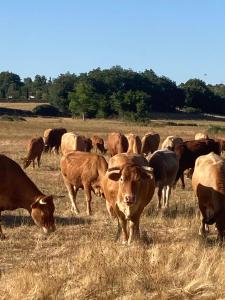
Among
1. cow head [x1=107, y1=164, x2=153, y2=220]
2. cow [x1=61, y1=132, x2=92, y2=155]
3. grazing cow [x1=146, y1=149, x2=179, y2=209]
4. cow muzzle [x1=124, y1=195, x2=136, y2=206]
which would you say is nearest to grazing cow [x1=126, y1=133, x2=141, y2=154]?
cow [x1=61, y1=132, x2=92, y2=155]

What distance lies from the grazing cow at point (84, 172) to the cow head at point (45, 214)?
2.90 m

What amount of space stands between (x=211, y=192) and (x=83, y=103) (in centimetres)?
8178

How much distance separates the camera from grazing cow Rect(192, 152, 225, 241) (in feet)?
35.6

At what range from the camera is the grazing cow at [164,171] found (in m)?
16.1

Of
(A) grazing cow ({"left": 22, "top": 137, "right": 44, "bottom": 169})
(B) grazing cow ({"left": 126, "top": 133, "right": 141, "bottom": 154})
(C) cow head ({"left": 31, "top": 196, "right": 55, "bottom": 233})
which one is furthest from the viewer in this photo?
(B) grazing cow ({"left": 126, "top": 133, "right": 141, "bottom": 154})

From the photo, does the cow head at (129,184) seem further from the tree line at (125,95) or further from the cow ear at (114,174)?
the tree line at (125,95)

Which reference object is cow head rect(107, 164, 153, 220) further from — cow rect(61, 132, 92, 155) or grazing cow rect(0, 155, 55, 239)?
cow rect(61, 132, 92, 155)

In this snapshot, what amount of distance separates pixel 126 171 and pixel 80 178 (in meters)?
4.64

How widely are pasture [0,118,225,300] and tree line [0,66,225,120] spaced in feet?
236

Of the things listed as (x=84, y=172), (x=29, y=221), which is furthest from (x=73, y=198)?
(x=29, y=221)

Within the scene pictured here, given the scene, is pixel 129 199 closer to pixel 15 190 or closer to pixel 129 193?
pixel 129 193

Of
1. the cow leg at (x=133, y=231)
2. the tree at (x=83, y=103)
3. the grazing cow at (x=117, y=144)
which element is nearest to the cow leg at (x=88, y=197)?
the cow leg at (x=133, y=231)

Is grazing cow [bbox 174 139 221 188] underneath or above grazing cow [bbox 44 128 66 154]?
above

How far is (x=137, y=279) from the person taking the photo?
7.86 m
